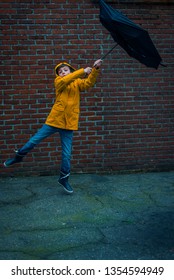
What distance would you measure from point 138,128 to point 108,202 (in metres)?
1.80

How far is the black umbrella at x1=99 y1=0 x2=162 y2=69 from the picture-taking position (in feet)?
13.0

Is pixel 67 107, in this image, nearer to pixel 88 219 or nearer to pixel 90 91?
pixel 90 91

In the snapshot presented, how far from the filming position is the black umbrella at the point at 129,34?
3.97m

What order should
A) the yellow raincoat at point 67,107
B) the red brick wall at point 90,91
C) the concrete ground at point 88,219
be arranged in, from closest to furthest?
the concrete ground at point 88,219 < the yellow raincoat at point 67,107 < the red brick wall at point 90,91

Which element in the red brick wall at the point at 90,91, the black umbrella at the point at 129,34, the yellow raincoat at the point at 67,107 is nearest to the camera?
the black umbrella at the point at 129,34

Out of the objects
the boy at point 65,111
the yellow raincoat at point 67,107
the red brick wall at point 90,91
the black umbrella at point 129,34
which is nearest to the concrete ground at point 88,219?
the red brick wall at point 90,91

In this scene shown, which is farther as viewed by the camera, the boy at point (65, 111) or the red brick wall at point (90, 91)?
the red brick wall at point (90, 91)

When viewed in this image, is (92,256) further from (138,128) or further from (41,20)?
(41,20)

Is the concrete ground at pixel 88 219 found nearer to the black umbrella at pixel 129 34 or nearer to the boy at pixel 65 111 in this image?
the boy at pixel 65 111

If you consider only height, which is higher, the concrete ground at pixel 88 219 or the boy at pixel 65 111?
the boy at pixel 65 111

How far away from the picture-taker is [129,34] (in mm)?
3979

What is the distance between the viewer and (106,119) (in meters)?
5.78

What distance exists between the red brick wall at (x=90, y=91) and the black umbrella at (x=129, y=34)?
1542 mm

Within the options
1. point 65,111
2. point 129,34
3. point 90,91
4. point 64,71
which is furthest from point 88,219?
point 90,91
